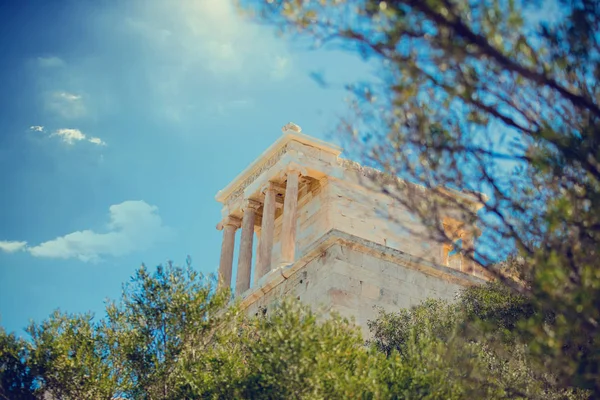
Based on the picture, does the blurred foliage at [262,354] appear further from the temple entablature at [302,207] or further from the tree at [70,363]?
the temple entablature at [302,207]

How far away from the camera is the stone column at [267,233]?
21.4 metres

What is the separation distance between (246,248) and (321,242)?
25.1 ft

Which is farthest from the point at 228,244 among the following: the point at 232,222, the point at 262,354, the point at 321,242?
the point at 262,354

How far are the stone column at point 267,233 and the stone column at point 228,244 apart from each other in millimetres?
2097

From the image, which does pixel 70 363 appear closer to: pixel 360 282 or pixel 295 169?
pixel 360 282

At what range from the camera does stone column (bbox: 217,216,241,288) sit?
23.9m

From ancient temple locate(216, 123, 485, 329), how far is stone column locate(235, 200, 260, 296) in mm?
31

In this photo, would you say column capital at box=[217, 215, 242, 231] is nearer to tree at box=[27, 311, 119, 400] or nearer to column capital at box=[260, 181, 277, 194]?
column capital at box=[260, 181, 277, 194]

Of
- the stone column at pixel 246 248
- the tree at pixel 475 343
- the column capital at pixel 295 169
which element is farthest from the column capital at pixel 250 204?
the tree at pixel 475 343

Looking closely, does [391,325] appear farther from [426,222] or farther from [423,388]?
[426,222]

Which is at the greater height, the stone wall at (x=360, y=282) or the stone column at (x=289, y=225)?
the stone column at (x=289, y=225)

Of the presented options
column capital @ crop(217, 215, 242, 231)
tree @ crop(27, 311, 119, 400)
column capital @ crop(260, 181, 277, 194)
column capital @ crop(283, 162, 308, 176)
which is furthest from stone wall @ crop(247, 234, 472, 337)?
column capital @ crop(217, 215, 242, 231)

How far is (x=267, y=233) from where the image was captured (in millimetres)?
21984

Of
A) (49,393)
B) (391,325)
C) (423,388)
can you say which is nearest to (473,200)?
(423,388)
